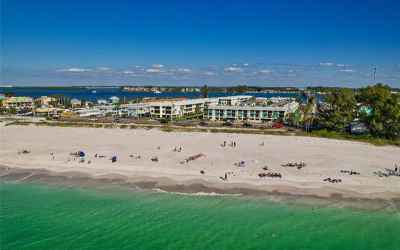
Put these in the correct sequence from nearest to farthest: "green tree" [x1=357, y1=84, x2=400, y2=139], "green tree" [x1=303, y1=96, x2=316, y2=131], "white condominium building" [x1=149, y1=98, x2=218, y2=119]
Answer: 1. "green tree" [x1=357, y1=84, x2=400, y2=139]
2. "green tree" [x1=303, y1=96, x2=316, y2=131]
3. "white condominium building" [x1=149, y1=98, x2=218, y2=119]

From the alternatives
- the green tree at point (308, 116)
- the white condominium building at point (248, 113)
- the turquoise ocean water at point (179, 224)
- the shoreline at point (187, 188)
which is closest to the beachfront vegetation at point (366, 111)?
the green tree at point (308, 116)

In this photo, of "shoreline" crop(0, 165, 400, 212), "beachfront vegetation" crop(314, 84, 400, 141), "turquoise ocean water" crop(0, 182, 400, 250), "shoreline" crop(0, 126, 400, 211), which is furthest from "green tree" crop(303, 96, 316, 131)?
"turquoise ocean water" crop(0, 182, 400, 250)

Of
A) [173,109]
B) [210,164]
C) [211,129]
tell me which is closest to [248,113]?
[211,129]

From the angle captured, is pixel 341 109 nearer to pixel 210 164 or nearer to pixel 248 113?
pixel 248 113

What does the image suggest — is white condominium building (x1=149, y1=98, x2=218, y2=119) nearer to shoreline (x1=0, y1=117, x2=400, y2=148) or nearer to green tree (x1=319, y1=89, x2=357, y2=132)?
shoreline (x1=0, y1=117, x2=400, y2=148)

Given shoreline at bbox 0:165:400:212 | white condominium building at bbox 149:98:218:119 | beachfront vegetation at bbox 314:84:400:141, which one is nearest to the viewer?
shoreline at bbox 0:165:400:212

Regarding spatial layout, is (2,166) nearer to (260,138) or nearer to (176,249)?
(176,249)

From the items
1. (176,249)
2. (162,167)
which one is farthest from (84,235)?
(162,167)
